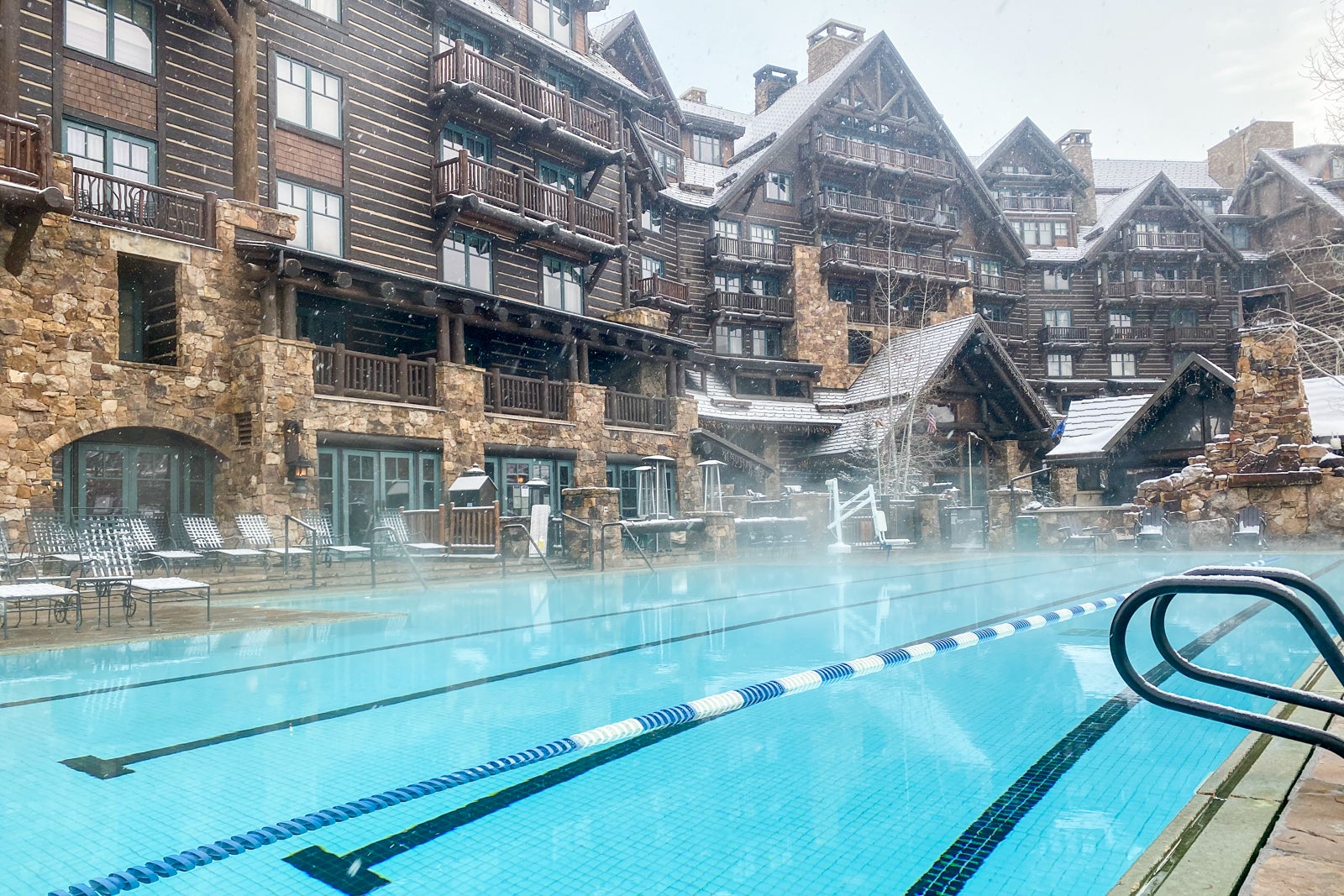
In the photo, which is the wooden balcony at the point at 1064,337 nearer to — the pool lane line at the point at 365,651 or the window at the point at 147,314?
the pool lane line at the point at 365,651

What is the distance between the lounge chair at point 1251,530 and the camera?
21.2 m

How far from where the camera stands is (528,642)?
319 inches

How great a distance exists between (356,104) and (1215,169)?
1892 inches

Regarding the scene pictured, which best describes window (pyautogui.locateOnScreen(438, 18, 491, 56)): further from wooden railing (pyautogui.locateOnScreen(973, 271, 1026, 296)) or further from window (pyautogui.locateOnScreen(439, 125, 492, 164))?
wooden railing (pyautogui.locateOnScreen(973, 271, 1026, 296))

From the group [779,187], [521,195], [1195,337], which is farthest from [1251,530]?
[1195,337]

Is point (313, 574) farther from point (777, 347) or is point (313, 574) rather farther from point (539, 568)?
point (777, 347)

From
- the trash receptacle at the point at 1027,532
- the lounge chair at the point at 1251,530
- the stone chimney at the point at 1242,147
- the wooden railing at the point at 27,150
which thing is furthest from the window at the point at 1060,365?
the wooden railing at the point at 27,150

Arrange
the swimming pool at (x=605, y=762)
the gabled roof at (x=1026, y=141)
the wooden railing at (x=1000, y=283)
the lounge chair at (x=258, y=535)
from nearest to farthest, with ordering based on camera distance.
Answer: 1. the swimming pool at (x=605, y=762)
2. the lounge chair at (x=258, y=535)
3. the wooden railing at (x=1000, y=283)
4. the gabled roof at (x=1026, y=141)

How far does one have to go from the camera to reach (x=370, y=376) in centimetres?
1781

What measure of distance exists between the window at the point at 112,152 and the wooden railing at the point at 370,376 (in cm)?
425

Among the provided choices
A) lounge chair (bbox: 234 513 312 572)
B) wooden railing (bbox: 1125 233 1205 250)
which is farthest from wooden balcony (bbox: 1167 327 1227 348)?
lounge chair (bbox: 234 513 312 572)

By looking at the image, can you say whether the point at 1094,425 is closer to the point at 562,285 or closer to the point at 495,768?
the point at 562,285

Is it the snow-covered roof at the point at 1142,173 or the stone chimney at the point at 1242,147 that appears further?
the snow-covered roof at the point at 1142,173

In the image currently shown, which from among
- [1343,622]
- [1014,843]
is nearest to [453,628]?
[1014,843]
